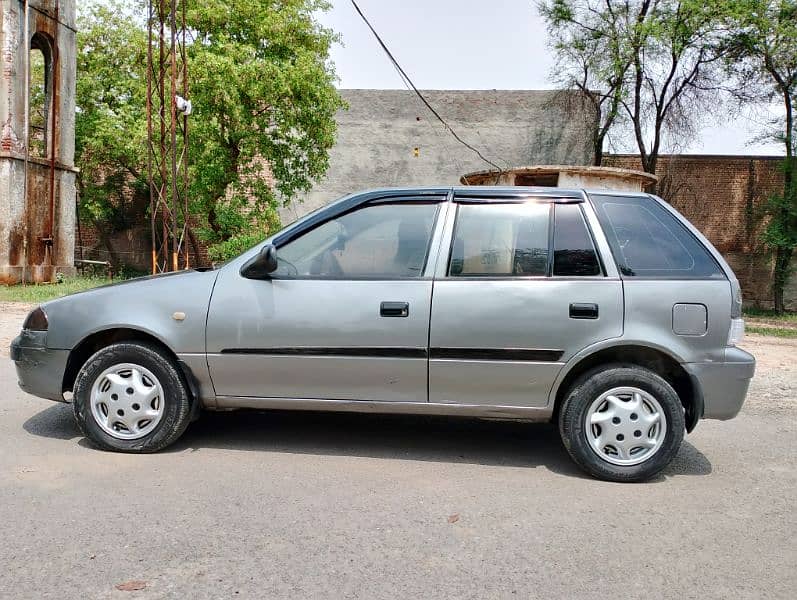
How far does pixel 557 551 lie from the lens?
3451mm

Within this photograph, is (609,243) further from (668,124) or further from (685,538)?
(668,124)

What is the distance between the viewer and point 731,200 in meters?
20.0

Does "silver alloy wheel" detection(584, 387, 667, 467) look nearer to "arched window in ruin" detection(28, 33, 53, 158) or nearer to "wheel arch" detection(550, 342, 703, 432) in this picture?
"wheel arch" detection(550, 342, 703, 432)

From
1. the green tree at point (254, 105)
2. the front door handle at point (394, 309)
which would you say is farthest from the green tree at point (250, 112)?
the front door handle at point (394, 309)

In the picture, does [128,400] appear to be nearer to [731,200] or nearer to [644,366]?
[644,366]

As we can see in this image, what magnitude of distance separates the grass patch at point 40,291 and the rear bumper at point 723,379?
38.1 ft

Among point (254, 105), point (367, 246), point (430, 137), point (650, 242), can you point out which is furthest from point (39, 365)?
point (430, 137)

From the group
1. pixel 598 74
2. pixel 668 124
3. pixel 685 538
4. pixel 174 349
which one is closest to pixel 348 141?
pixel 598 74

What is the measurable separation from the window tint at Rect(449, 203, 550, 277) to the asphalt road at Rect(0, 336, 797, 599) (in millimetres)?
1306

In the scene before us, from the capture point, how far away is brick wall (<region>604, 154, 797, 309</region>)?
19.8 metres

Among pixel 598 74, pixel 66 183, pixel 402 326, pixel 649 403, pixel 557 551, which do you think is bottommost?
pixel 557 551

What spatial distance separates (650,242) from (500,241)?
3.19 ft

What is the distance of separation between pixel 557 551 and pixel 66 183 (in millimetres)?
17708

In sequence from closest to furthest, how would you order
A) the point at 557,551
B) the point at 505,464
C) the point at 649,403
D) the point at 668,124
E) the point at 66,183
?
the point at 557,551 < the point at 649,403 < the point at 505,464 < the point at 66,183 < the point at 668,124
